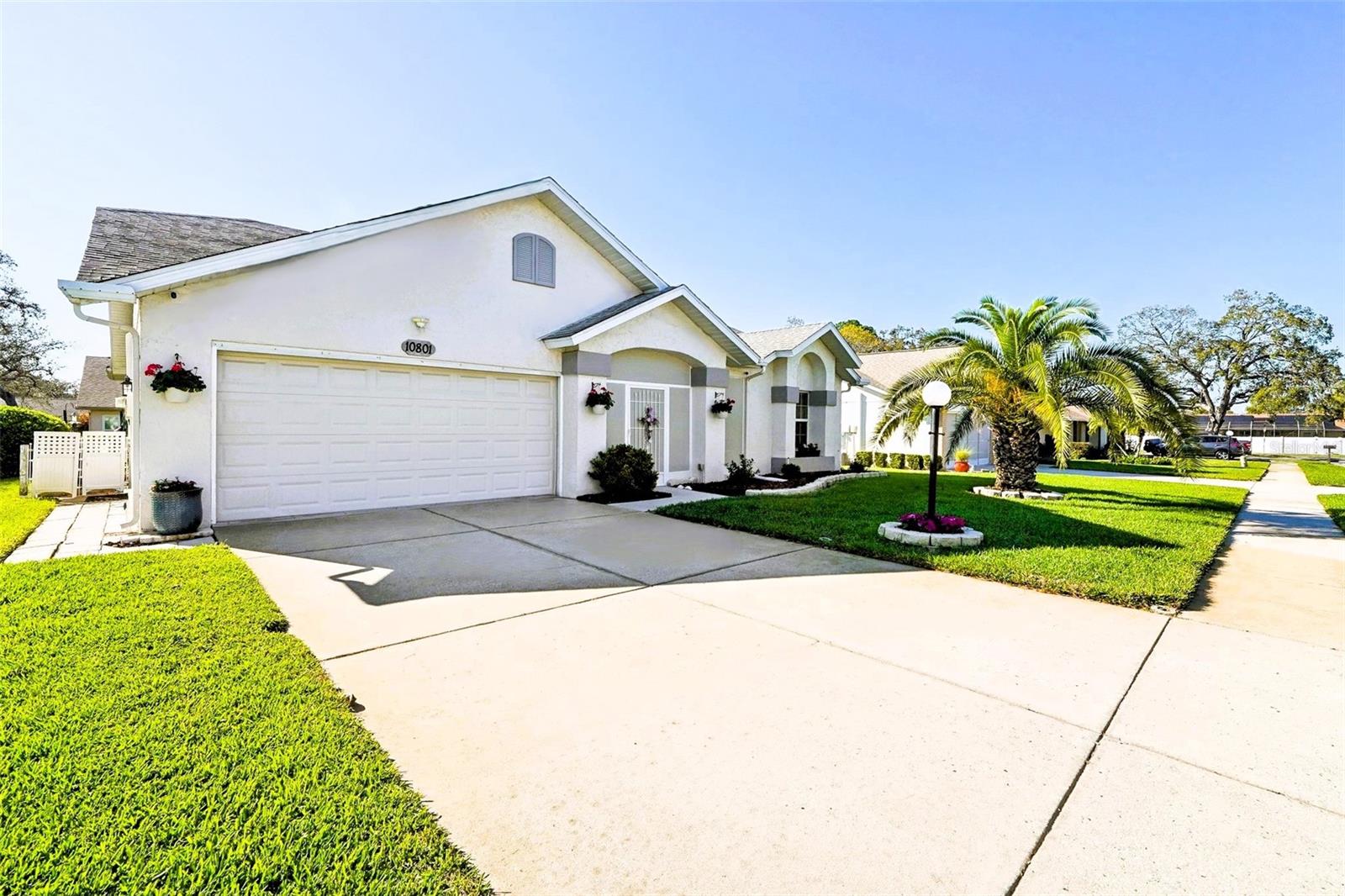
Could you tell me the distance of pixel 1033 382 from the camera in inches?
538

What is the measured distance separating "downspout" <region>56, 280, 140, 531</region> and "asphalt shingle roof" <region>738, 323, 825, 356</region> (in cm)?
1274

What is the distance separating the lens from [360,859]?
2221 mm

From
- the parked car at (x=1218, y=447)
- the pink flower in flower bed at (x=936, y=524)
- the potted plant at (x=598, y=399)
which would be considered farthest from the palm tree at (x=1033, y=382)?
the parked car at (x=1218, y=447)

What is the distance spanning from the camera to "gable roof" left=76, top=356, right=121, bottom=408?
30.7m

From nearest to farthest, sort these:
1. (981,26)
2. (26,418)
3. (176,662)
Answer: (176,662)
(981,26)
(26,418)

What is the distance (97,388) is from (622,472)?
3572 centimetres

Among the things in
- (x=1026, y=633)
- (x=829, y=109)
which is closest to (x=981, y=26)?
(x=829, y=109)

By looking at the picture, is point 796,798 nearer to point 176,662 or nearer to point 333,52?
point 176,662

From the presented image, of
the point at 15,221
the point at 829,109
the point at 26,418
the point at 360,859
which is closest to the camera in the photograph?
the point at 360,859

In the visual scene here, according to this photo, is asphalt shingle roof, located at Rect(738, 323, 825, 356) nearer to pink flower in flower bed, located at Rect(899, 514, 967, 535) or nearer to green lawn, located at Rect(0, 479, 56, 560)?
pink flower in flower bed, located at Rect(899, 514, 967, 535)

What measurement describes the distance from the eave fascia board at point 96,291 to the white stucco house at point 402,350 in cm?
2

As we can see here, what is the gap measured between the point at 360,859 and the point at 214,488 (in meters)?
8.53

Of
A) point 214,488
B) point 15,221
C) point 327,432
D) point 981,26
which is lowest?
point 214,488

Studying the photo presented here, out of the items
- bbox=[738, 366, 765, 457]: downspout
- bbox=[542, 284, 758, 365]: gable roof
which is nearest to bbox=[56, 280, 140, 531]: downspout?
bbox=[542, 284, 758, 365]: gable roof
